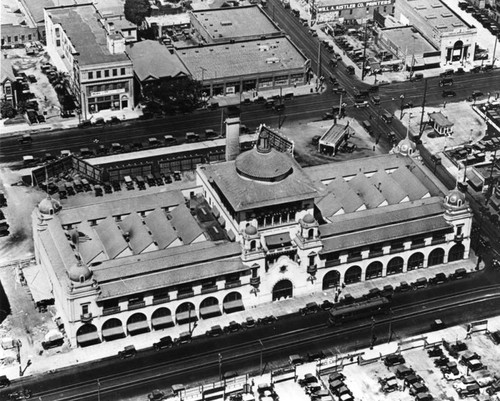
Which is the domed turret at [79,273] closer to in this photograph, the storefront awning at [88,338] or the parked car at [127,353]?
the storefront awning at [88,338]

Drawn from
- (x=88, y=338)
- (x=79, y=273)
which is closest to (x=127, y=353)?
(x=88, y=338)

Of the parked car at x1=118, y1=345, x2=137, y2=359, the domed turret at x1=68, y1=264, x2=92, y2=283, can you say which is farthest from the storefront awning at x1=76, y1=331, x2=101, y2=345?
the domed turret at x1=68, y1=264, x2=92, y2=283

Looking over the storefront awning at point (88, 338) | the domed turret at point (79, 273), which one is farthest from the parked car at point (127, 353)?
the domed turret at point (79, 273)

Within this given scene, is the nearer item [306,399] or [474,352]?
[306,399]

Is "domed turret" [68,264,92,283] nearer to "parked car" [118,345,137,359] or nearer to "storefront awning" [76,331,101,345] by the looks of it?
"storefront awning" [76,331,101,345]

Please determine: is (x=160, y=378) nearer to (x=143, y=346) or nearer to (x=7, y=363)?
(x=143, y=346)

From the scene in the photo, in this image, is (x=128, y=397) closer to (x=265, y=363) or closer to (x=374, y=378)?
(x=265, y=363)

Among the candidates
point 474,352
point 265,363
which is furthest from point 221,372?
point 474,352
